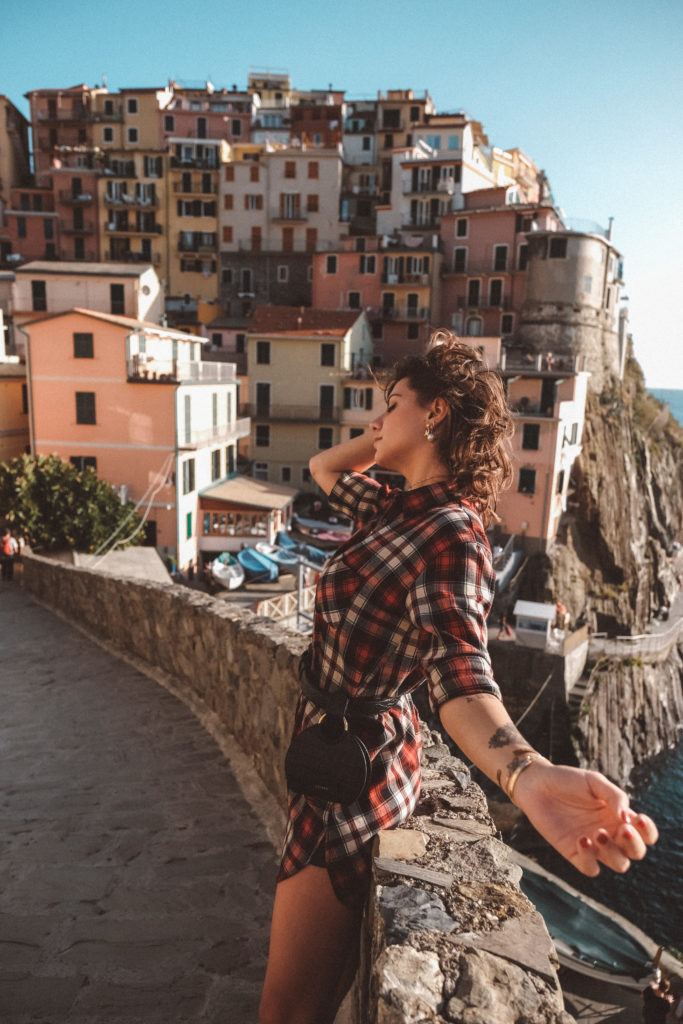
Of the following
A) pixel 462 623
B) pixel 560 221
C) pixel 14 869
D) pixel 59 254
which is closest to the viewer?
pixel 462 623

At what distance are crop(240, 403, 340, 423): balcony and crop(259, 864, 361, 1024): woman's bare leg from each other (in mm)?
35450

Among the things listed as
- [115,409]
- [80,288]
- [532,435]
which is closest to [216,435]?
[115,409]

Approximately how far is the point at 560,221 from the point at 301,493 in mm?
24473

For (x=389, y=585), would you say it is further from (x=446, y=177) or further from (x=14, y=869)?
(x=446, y=177)

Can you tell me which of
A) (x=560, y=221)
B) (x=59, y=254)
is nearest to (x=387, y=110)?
(x=560, y=221)

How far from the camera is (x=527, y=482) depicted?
32344 mm

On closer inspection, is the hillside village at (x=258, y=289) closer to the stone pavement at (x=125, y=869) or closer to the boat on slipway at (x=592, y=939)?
the boat on slipway at (x=592, y=939)

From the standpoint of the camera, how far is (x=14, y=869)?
4.06 metres

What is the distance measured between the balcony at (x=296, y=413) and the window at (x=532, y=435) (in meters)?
10.0

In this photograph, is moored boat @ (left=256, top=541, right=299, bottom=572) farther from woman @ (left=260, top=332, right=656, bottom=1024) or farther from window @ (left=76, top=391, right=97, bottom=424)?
woman @ (left=260, top=332, right=656, bottom=1024)

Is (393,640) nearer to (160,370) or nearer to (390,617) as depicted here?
(390,617)

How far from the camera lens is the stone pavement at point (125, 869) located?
10.4 feet

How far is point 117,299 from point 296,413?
34.0ft

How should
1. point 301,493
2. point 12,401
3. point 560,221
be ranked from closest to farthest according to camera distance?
point 12,401 < point 301,493 < point 560,221
